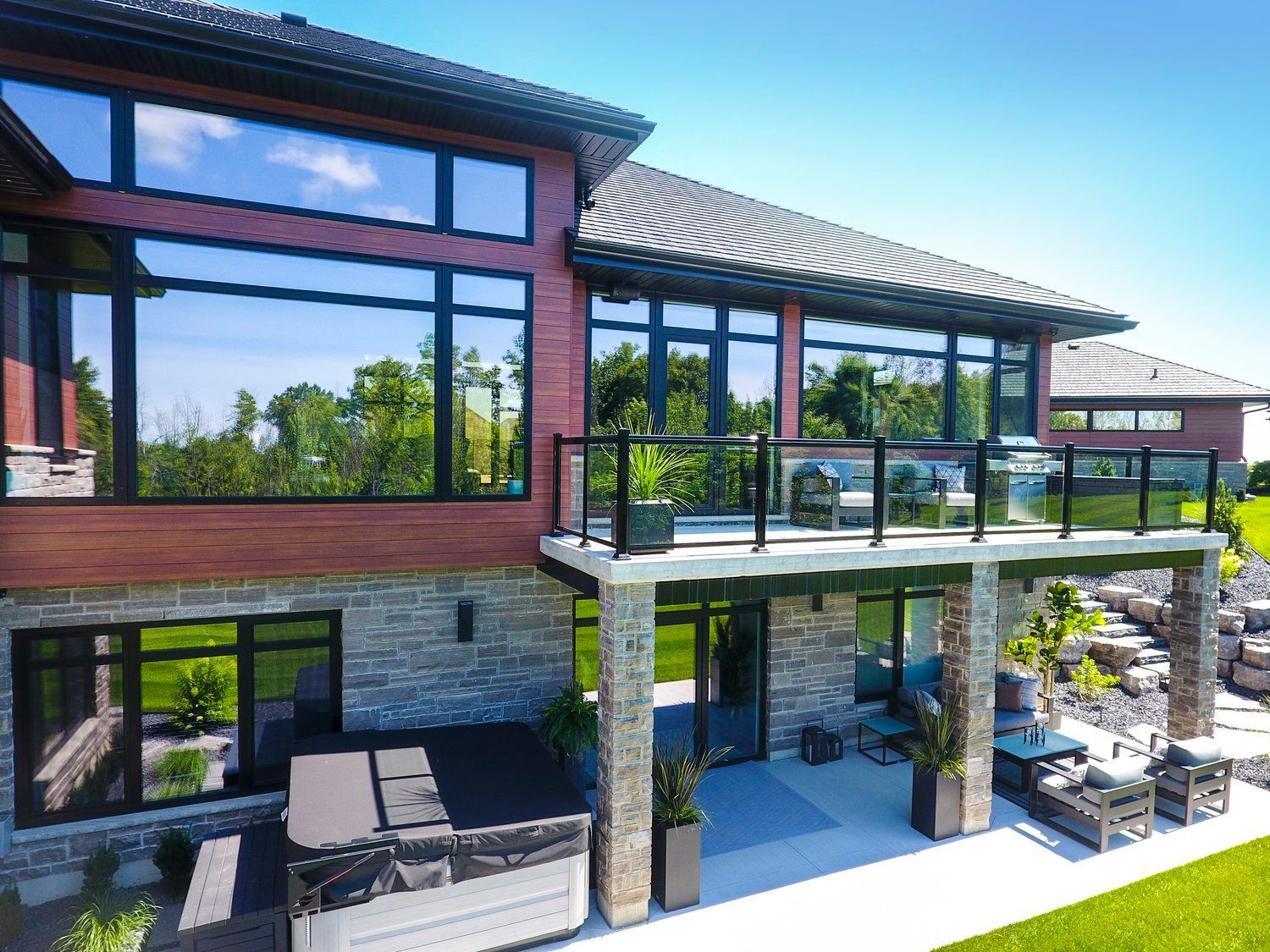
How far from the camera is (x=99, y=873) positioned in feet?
19.2

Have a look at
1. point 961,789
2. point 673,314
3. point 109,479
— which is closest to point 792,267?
point 673,314

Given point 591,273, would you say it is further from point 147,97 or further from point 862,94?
point 862,94

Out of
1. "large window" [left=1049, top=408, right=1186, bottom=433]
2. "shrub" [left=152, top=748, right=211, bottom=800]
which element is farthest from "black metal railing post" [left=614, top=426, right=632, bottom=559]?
"large window" [left=1049, top=408, right=1186, bottom=433]

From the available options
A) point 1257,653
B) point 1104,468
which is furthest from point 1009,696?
point 1257,653

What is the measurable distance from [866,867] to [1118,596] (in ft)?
37.4

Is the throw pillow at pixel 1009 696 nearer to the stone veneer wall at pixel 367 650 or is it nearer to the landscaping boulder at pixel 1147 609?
the landscaping boulder at pixel 1147 609

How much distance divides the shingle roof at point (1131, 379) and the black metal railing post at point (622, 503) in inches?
906

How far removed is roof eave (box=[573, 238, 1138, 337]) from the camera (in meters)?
7.66

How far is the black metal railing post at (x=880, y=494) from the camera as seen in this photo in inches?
273

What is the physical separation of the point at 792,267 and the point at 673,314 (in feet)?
6.00

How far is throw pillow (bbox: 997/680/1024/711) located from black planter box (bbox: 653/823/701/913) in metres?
6.23

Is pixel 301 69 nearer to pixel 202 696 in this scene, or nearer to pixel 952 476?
pixel 202 696

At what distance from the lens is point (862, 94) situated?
12492mm

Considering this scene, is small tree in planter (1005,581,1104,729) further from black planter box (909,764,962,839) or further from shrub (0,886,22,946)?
shrub (0,886,22,946)
